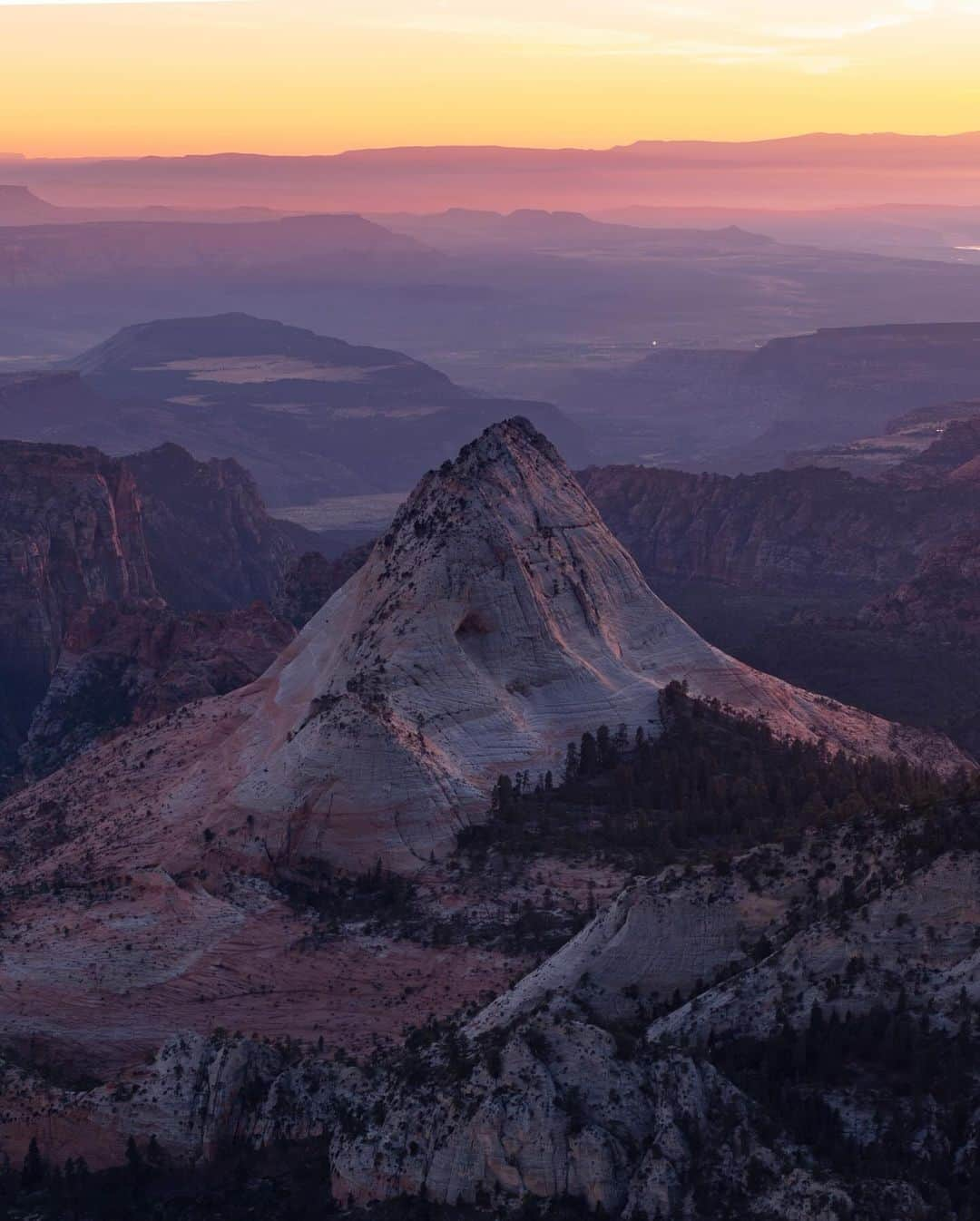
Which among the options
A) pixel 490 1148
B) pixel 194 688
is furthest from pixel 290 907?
pixel 194 688

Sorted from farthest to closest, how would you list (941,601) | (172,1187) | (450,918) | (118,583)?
(118,583), (941,601), (450,918), (172,1187)

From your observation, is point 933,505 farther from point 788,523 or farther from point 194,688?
point 194,688

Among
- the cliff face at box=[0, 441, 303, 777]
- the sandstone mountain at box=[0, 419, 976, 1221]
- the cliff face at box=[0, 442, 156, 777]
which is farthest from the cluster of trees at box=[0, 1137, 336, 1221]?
the cliff face at box=[0, 442, 156, 777]

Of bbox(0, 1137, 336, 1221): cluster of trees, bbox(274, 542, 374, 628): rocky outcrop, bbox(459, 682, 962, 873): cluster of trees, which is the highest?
bbox(459, 682, 962, 873): cluster of trees

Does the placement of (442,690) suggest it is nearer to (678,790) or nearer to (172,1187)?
(678,790)

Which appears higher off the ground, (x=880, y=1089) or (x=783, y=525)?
(x=880, y=1089)

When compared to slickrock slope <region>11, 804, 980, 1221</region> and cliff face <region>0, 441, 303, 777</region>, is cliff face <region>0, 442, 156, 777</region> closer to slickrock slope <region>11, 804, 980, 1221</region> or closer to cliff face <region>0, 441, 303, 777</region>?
cliff face <region>0, 441, 303, 777</region>

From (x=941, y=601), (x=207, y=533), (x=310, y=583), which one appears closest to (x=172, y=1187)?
(x=941, y=601)
